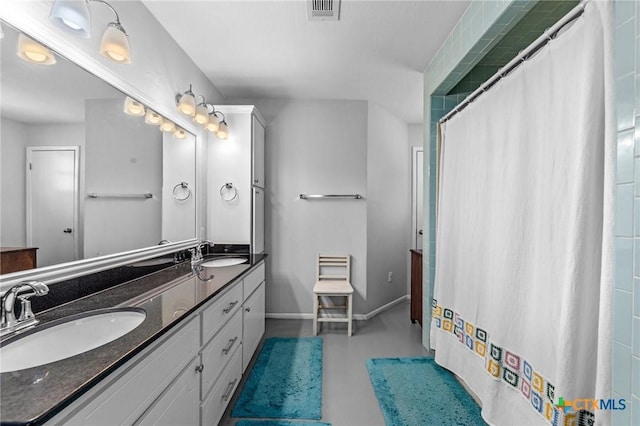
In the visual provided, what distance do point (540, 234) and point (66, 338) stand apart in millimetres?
1877

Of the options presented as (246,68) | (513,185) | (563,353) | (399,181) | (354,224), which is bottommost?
(563,353)

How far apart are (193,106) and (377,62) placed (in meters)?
1.57

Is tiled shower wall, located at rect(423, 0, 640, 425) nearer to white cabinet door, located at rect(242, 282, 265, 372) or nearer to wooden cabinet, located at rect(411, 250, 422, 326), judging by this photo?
white cabinet door, located at rect(242, 282, 265, 372)

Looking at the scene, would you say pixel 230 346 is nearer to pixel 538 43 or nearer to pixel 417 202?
pixel 538 43

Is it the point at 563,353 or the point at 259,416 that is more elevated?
the point at 563,353

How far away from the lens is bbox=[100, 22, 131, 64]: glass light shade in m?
1.35

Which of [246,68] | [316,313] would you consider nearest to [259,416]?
[316,313]

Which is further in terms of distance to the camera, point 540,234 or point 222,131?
point 222,131

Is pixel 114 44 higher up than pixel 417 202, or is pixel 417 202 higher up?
pixel 114 44

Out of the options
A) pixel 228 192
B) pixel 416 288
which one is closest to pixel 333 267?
pixel 416 288

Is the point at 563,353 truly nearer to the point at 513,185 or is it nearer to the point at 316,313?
the point at 513,185

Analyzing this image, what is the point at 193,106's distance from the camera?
2248 mm

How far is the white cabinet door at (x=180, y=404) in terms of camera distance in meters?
1.03

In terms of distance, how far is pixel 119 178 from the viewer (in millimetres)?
1669
